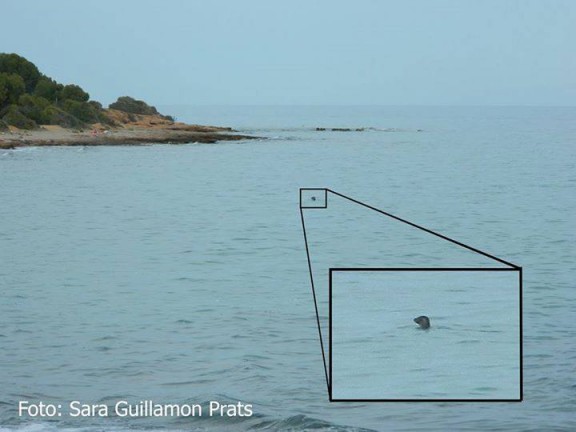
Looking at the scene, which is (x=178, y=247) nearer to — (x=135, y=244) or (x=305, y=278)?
(x=135, y=244)

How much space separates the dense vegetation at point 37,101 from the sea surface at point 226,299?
27.6 meters

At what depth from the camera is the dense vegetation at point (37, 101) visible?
274 feet

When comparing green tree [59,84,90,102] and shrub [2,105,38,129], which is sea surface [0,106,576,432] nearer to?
shrub [2,105,38,129]

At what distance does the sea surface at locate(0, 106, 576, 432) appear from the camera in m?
12.1

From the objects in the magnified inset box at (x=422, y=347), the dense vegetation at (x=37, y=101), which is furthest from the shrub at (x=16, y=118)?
the magnified inset box at (x=422, y=347)

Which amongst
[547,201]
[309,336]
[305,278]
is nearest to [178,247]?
[305,278]

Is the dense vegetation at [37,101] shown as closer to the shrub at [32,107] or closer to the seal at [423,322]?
the shrub at [32,107]

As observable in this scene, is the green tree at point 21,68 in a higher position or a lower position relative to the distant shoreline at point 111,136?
higher

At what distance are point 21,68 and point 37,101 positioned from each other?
14.0 metres

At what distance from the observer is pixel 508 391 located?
470 inches

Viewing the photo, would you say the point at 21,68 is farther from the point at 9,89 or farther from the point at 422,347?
the point at 422,347

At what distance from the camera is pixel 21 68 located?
321 feet

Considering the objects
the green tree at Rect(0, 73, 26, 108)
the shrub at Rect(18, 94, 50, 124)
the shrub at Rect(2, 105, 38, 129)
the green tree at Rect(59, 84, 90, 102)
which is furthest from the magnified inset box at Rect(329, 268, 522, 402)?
the green tree at Rect(59, 84, 90, 102)

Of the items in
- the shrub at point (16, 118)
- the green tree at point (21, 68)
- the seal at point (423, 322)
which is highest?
the green tree at point (21, 68)
